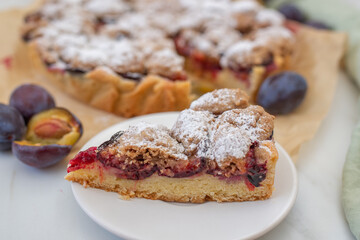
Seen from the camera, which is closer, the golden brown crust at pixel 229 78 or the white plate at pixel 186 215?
the white plate at pixel 186 215

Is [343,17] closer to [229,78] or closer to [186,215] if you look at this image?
[229,78]

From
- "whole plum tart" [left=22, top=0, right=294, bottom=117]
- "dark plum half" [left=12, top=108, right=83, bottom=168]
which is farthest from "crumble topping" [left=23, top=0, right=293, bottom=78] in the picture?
"dark plum half" [left=12, top=108, right=83, bottom=168]

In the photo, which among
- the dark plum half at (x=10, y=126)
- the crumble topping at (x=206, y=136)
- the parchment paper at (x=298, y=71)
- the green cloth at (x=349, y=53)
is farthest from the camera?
the parchment paper at (x=298, y=71)

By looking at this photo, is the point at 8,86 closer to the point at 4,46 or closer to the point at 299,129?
the point at 4,46

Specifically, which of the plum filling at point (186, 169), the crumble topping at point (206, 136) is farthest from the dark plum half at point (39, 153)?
the plum filling at point (186, 169)

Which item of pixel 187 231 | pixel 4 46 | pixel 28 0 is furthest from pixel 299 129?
pixel 28 0

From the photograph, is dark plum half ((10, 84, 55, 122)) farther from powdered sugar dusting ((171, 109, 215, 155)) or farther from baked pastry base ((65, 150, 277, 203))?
powdered sugar dusting ((171, 109, 215, 155))

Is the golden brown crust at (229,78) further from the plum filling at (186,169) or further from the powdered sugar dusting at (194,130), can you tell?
the plum filling at (186,169)
